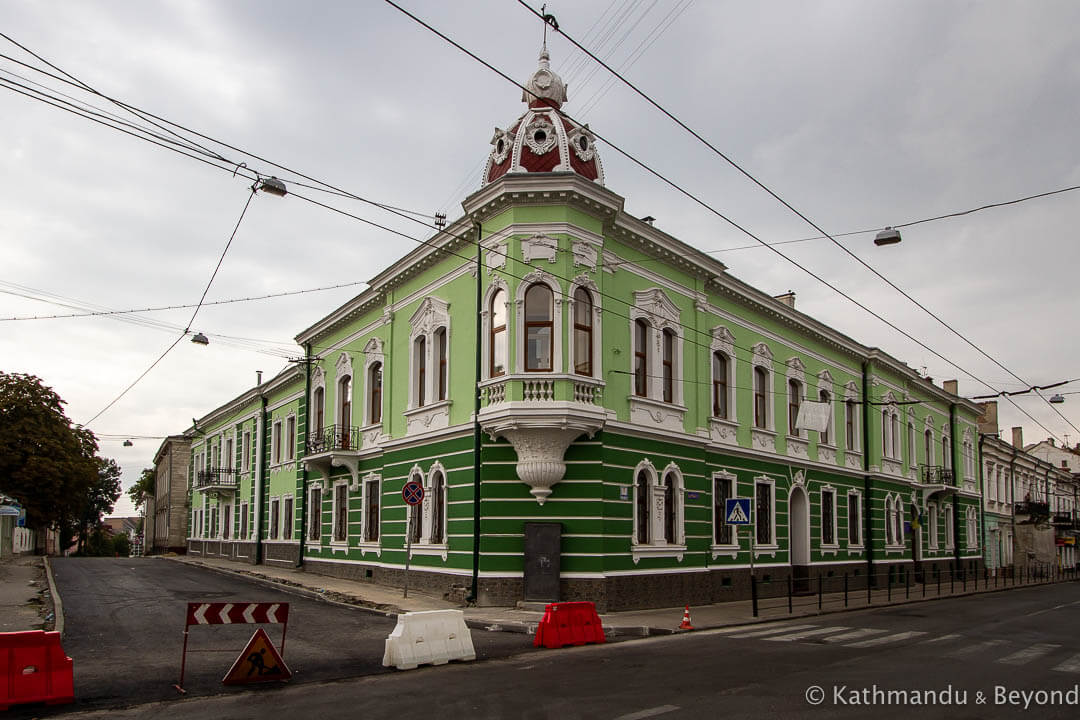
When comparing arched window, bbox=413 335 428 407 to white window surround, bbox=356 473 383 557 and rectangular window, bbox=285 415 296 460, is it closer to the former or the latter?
white window surround, bbox=356 473 383 557

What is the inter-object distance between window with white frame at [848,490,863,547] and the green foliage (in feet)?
108

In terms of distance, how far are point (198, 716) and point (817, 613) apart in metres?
16.4

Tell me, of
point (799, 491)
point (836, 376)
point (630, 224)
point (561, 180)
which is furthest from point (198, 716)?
point (836, 376)

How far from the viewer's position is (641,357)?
875 inches

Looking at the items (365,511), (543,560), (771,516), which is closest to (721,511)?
(771,516)

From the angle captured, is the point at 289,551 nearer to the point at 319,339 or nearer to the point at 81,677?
the point at 319,339

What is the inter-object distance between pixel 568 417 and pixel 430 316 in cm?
680

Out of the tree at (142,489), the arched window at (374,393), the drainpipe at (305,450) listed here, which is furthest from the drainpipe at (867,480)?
the tree at (142,489)

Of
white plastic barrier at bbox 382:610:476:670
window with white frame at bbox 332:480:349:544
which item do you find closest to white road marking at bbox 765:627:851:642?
white plastic barrier at bbox 382:610:476:670

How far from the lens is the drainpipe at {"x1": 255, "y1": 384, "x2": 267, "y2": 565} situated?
126ft

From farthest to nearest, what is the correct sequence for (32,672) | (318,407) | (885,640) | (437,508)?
(318,407)
(437,508)
(885,640)
(32,672)

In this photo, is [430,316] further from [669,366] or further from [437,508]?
[669,366]

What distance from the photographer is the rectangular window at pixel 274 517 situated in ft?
121

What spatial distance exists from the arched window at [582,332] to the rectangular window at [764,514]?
10020 millimetres
